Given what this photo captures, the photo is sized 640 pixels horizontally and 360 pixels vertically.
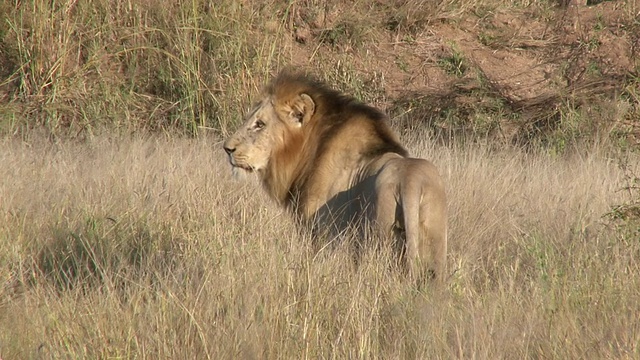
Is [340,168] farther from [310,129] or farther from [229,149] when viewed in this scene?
[229,149]

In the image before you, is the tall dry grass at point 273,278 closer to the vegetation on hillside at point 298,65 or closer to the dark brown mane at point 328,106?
the dark brown mane at point 328,106

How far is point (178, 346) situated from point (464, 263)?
1750 mm

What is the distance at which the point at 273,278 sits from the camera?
15.0 feet

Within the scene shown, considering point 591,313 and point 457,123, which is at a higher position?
point 591,313

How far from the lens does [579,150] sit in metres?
9.04

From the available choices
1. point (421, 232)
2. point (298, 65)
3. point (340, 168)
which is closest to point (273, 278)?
point (421, 232)

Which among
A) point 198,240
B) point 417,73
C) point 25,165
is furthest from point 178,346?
point 417,73

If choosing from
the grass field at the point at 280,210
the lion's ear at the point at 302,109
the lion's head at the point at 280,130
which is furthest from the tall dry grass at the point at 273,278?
the lion's ear at the point at 302,109

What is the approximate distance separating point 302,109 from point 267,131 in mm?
236

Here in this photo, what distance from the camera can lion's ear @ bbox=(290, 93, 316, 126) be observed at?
5973 mm

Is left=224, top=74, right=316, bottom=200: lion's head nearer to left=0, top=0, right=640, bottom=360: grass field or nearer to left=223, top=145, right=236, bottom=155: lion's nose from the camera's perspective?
left=223, top=145, right=236, bottom=155: lion's nose

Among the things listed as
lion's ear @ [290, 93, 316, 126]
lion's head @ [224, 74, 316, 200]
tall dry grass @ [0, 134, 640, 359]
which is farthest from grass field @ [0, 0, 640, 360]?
lion's ear @ [290, 93, 316, 126]

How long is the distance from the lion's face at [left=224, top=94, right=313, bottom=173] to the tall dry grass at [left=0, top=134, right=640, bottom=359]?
13.2 inches

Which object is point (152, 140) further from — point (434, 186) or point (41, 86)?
point (434, 186)
